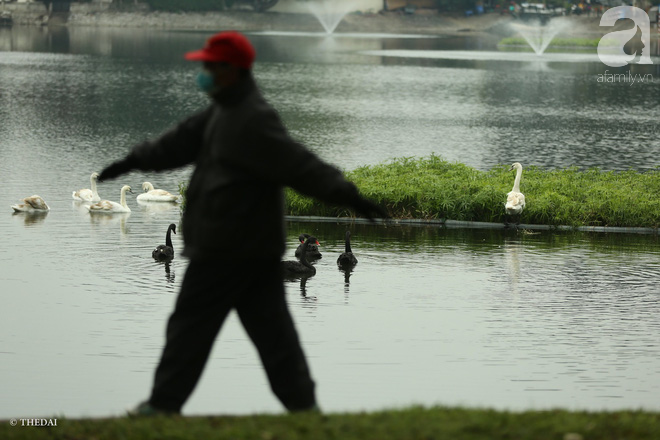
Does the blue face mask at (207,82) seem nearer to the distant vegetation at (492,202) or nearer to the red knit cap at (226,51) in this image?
the red knit cap at (226,51)

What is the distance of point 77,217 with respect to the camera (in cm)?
2119

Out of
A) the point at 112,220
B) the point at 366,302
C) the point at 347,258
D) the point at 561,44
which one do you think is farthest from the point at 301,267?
the point at 561,44

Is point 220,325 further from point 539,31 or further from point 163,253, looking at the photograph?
point 539,31

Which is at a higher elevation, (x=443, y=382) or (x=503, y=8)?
(x=503, y=8)

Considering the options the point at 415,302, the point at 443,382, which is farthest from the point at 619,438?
the point at 415,302

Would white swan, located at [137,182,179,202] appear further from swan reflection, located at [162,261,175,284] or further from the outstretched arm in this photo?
the outstretched arm

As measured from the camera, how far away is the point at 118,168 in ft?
23.4

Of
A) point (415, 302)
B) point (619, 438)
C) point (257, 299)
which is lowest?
point (415, 302)

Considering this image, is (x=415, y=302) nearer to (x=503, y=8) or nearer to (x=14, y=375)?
(x=14, y=375)

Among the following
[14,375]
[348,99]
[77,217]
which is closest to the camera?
[14,375]

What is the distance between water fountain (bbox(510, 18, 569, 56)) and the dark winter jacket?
8295 centimetres

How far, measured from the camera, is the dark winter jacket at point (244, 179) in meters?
6.71

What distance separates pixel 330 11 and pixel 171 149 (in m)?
118

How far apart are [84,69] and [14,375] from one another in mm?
54147
